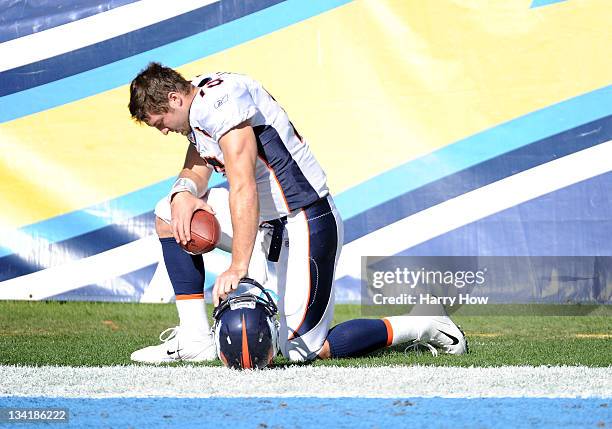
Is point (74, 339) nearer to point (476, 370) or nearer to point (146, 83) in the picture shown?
point (146, 83)

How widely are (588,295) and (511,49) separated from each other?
4.67 ft

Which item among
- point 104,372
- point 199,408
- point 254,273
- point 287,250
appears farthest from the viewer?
point 254,273

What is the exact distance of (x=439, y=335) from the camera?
3.48 meters

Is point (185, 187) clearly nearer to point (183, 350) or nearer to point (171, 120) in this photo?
Result: point (171, 120)

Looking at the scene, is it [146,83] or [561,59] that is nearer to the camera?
[146,83]

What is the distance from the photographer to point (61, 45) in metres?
5.25

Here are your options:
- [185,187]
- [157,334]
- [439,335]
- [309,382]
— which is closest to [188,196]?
[185,187]

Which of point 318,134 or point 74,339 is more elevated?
point 318,134

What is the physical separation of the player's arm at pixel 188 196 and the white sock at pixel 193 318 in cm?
30

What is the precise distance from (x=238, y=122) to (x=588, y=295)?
2.80 meters

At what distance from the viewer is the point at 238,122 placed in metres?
3.05

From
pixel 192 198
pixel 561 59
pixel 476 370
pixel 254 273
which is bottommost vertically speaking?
pixel 476 370

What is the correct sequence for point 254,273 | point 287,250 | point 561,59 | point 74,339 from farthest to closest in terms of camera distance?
point 561,59
point 74,339
point 254,273
point 287,250

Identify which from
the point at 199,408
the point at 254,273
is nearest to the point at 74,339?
the point at 254,273
